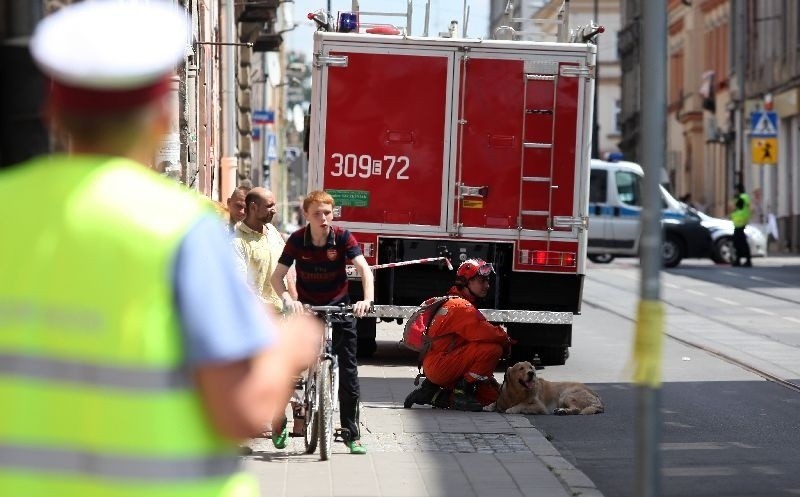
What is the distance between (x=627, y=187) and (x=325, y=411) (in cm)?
2481

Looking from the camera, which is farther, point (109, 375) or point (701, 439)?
point (701, 439)

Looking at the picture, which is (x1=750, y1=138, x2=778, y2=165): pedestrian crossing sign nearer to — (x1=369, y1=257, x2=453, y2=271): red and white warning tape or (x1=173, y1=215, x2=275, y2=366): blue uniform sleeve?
(x1=369, y1=257, x2=453, y2=271): red and white warning tape

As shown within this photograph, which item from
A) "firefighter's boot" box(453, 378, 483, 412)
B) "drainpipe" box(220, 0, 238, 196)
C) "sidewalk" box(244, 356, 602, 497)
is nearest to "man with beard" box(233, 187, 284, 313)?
"sidewalk" box(244, 356, 602, 497)

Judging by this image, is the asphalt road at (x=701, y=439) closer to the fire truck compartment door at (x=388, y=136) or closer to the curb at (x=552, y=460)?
the curb at (x=552, y=460)

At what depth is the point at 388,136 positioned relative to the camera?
53.8 feet

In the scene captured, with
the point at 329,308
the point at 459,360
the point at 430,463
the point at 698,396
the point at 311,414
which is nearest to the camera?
the point at 430,463

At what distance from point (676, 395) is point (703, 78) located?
171 feet

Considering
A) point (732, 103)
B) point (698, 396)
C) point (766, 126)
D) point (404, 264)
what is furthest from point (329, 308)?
point (732, 103)

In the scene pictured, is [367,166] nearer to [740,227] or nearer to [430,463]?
[430,463]

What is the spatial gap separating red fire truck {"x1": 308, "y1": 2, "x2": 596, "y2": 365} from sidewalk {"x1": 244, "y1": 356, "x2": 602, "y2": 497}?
3.94 m

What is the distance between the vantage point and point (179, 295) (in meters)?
2.69

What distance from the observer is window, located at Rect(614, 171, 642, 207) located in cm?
3400

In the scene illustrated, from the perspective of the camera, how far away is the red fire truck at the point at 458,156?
16.3 metres

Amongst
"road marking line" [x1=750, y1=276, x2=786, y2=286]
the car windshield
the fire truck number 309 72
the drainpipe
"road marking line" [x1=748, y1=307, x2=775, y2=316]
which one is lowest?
"road marking line" [x1=748, y1=307, x2=775, y2=316]
